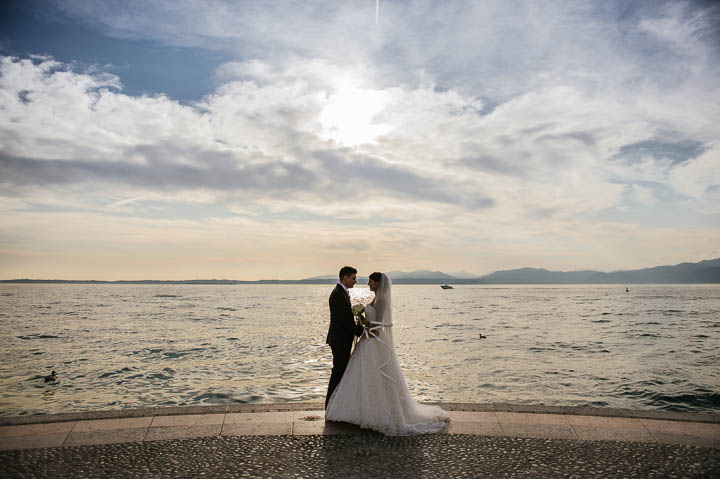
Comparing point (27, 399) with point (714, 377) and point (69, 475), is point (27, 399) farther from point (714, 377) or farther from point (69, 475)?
point (714, 377)

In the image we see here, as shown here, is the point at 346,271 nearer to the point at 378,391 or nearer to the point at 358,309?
the point at 358,309

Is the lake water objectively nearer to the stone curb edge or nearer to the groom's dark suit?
the groom's dark suit

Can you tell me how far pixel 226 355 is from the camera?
2497 cm

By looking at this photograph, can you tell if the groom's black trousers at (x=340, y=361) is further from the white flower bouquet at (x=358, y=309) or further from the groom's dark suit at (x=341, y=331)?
the white flower bouquet at (x=358, y=309)

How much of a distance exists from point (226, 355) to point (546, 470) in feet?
69.9

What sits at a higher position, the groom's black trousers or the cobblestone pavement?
the groom's black trousers

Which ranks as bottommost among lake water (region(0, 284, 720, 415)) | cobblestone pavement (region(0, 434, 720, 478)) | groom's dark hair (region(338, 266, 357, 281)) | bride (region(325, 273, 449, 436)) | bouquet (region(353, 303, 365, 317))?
lake water (region(0, 284, 720, 415))

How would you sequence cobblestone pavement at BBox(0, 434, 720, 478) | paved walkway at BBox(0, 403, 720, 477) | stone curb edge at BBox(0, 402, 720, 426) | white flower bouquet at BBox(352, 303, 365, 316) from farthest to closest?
white flower bouquet at BBox(352, 303, 365, 316)
stone curb edge at BBox(0, 402, 720, 426)
paved walkway at BBox(0, 403, 720, 477)
cobblestone pavement at BBox(0, 434, 720, 478)

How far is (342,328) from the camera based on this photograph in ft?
26.6

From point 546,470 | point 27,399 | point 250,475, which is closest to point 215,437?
point 250,475

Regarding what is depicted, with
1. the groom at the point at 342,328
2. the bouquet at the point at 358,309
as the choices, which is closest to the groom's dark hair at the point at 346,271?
the groom at the point at 342,328

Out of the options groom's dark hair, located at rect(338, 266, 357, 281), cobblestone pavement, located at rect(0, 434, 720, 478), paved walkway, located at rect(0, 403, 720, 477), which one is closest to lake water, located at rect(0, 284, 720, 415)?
groom's dark hair, located at rect(338, 266, 357, 281)

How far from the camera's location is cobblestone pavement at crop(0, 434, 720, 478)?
5.71 metres

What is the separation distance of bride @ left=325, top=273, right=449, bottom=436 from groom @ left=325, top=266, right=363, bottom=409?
224 mm
